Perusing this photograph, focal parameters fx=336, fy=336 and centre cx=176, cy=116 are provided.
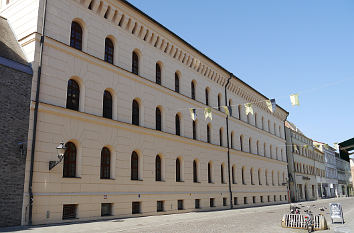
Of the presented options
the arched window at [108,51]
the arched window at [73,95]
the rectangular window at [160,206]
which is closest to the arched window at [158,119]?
the rectangular window at [160,206]

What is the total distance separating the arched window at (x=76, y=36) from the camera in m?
20.2

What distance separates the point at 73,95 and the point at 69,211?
6489 mm

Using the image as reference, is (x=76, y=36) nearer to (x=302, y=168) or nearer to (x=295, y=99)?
(x=295, y=99)

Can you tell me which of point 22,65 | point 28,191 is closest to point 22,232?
point 28,191

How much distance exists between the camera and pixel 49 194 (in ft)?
55.0

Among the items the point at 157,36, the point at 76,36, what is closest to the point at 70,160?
the point at 76,36

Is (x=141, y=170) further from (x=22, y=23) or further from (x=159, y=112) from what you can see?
(x=22, y=23)

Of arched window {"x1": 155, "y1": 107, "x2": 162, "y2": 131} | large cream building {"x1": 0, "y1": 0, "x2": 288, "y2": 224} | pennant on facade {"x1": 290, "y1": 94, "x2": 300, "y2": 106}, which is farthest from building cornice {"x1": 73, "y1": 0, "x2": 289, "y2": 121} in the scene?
pennant on facade {"x1": 290, "y1": 94, "x2": 300, "y2": 106}

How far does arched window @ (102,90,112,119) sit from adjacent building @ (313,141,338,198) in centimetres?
6480

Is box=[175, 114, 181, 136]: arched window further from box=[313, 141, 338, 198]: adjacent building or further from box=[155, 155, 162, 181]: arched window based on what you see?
box=[313, 141, 338, 198]: adjacent building

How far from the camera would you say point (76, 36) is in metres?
20.4

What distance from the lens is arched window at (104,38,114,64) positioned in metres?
22.2

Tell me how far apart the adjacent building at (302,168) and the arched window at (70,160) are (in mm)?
41159

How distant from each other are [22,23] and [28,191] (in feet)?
30.4
